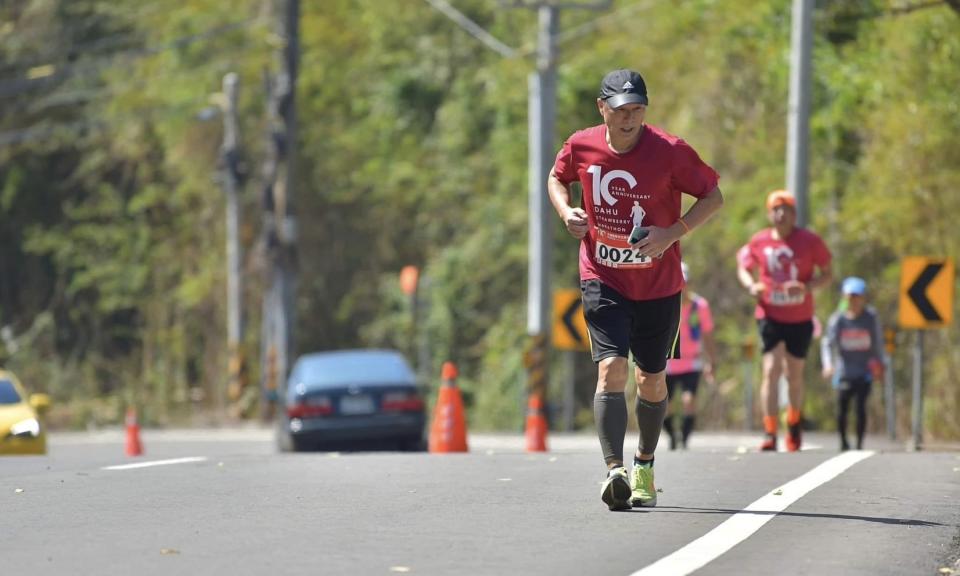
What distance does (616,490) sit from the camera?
9.71m

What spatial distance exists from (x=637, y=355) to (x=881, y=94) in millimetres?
17868

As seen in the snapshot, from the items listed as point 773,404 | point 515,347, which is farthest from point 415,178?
point 773,404

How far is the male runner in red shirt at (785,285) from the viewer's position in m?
15.9

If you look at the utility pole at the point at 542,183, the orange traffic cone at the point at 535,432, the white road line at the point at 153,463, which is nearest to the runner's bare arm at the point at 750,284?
the white road line at the point at 153,463

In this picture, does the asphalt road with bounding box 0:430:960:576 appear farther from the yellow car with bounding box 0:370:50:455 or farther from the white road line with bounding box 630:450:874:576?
the yellow car with bounding box 0:370:50:455

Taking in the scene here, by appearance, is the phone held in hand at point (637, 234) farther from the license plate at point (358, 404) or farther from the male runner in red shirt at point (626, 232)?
the license plate at point (358, 404)

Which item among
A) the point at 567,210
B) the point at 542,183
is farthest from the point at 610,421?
the point at 542,183

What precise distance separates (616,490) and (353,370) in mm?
14631

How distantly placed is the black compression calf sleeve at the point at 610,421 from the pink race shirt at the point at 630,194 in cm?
51

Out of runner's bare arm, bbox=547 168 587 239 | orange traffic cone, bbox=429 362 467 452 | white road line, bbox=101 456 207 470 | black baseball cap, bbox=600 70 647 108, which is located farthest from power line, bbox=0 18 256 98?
black baseball cap, bbox=600 70 647 108

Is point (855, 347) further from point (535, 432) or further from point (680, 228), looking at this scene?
point (680, 228)

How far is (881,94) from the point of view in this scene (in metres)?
27.3

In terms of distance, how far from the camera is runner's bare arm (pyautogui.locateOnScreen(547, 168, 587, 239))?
9.68 meters

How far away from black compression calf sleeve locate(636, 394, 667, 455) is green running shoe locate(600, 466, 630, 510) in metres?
0.40
